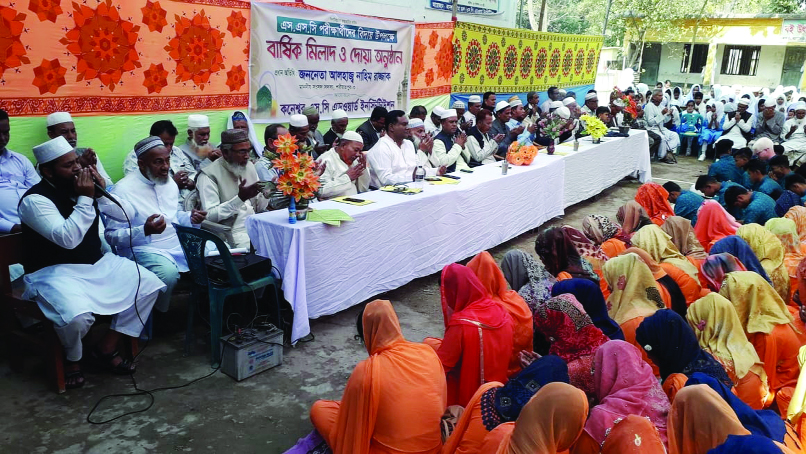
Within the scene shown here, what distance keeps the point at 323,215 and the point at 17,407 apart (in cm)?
222

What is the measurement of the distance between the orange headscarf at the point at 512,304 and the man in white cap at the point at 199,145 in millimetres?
3773

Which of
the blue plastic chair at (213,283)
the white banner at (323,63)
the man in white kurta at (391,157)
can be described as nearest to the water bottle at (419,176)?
the man in white kurta at (391,157)

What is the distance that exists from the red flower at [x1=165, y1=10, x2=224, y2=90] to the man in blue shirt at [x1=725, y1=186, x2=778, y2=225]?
5640mm

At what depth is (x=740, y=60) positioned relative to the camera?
24766 mm

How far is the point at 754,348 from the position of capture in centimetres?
327

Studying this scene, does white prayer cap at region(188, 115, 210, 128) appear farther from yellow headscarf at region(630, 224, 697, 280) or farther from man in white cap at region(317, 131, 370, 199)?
yellow headscarf at region(630, 224, 697, 280)

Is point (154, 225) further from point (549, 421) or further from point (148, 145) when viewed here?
point (549, 421)

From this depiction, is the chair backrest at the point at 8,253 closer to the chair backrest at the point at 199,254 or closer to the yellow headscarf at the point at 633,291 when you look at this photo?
the chair backrest at the point at 199,254

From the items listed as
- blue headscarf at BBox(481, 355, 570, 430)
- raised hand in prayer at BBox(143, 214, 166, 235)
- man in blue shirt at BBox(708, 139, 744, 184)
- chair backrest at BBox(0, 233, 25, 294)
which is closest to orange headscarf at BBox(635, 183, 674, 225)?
man in blue shirt at BBox(708, 139, 744, 184)

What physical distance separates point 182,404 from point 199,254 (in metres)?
0.98

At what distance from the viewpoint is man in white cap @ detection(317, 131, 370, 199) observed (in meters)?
5.44

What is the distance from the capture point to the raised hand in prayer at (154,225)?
397 cm

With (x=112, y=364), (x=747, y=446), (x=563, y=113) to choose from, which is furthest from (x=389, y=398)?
→ (x=563, y=113)

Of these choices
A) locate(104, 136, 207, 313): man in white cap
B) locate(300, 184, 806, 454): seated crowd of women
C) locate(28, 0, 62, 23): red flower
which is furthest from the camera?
locate(28, 0, 62, 23): red flower
